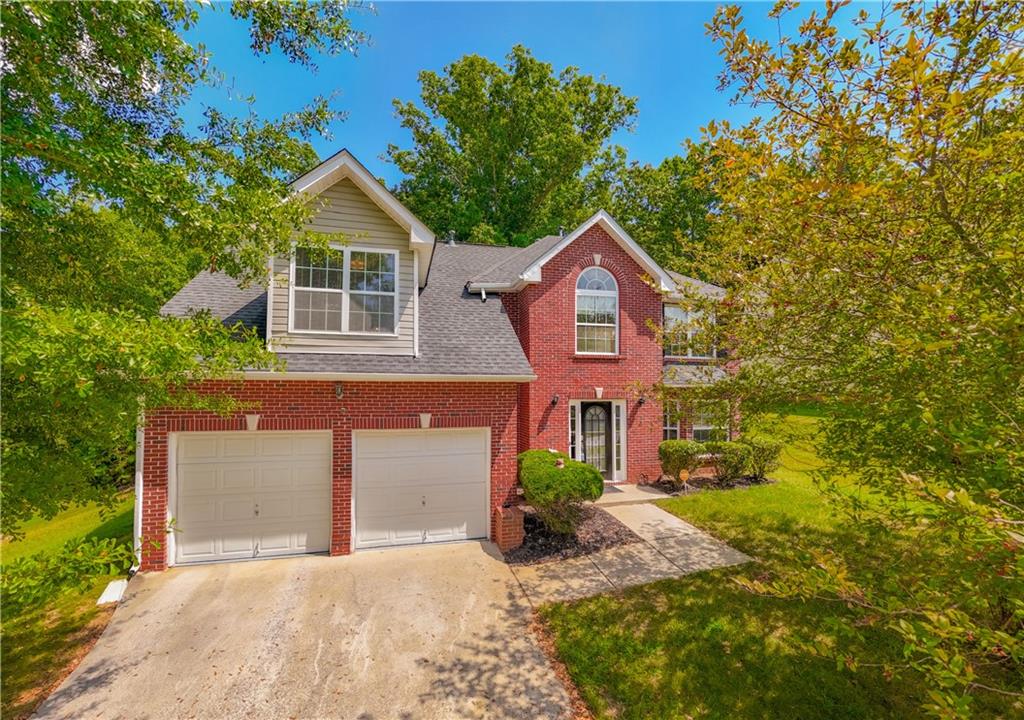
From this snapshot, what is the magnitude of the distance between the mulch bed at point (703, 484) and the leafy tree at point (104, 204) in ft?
36.1

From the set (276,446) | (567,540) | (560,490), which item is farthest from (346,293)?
(567,540)

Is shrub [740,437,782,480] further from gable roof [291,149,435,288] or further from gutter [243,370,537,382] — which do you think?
gable roof [291,149,435,288]

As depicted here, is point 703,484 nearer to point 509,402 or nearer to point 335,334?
point 509,402

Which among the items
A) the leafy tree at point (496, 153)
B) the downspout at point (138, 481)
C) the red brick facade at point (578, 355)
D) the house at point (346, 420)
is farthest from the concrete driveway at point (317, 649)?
the leafy tree at point (496, 153)

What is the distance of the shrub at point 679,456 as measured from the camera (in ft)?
39.3

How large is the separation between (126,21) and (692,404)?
783cm

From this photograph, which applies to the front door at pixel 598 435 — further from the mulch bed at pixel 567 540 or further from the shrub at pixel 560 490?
the shrub at pixel 560 490

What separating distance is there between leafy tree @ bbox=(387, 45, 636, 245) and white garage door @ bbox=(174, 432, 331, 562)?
19868 mm

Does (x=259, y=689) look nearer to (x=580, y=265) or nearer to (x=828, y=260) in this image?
(x=828, y=260)

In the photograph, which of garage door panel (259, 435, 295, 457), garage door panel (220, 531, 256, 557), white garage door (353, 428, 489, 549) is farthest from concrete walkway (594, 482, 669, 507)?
garage door panel (220, 531, 256, 557)

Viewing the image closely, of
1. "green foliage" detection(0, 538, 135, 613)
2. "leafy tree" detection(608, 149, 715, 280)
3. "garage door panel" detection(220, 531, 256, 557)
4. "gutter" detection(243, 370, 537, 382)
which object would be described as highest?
"leafy tree" detection(608, 149, 715, 280)

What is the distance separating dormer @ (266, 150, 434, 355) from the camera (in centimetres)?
799

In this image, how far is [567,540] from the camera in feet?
27.0

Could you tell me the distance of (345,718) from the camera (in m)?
4.39
